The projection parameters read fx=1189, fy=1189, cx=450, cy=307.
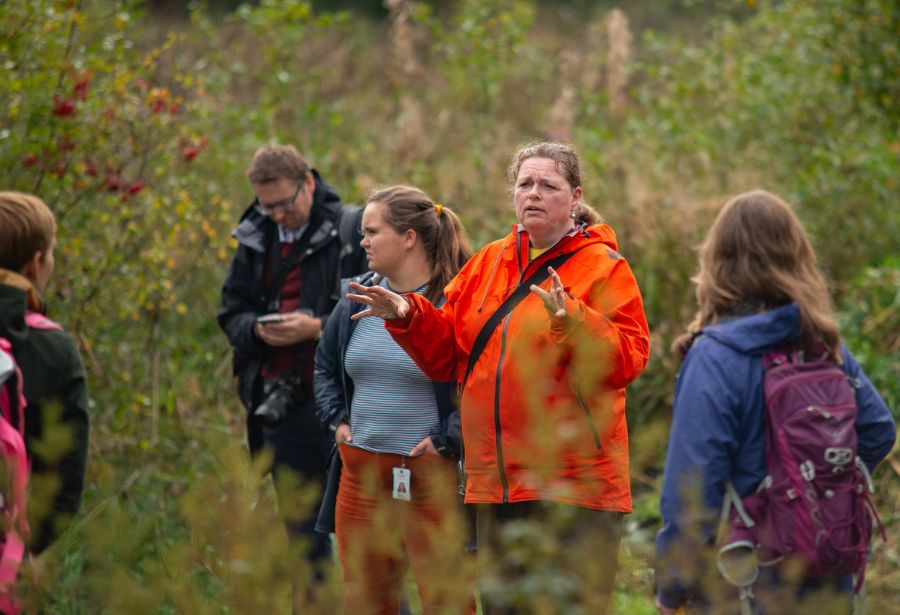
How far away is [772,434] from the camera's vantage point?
11.0ft

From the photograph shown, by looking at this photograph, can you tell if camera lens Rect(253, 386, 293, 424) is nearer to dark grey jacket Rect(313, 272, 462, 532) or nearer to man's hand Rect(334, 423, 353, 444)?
dark grey jacket Rect(313, 272, 462, 532)

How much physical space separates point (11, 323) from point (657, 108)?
27.9 ft

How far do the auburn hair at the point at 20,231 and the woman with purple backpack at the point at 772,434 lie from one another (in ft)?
6.34

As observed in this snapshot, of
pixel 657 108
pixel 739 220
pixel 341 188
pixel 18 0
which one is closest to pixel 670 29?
pixel 657 108

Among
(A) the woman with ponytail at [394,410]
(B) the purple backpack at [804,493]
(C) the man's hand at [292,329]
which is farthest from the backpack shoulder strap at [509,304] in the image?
(C) the man's hand at [292,329]

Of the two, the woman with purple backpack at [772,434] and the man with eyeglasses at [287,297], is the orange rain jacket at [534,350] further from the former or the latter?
the man with eyeglasses at [287,297]

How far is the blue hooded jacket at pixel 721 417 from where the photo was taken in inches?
132

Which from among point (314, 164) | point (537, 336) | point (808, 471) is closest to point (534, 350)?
point (537, 336)

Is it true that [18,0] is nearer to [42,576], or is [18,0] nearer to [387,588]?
[387,588]

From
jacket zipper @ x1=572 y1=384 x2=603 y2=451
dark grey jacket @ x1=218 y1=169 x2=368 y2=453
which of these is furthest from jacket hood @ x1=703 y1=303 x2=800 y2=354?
dark grey jacket @ x1=218 y1=169 x2=368 y2=453

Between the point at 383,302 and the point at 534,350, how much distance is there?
55cm

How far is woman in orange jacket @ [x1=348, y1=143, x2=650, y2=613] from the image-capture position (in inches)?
132

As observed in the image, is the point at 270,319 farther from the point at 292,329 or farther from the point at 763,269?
the point at 763,269

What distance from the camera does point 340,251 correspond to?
488cm
